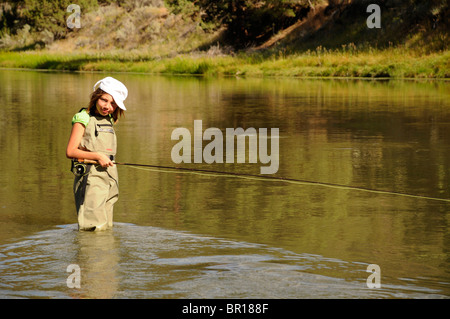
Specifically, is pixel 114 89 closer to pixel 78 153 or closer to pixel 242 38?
pixel 78 153

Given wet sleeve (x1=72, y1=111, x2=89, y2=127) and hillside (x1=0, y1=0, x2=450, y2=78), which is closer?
wet sleeve (x1=72, y1=111, x2=89, y2=127)

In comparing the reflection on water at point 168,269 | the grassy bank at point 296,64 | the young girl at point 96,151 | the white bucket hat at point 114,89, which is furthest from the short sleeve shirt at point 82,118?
the grassy bank at point 296,64

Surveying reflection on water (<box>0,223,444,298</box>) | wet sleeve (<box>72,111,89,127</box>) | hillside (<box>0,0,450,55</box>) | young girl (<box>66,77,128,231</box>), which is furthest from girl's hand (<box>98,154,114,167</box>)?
hillside (<box>0,0,450,55</box>)

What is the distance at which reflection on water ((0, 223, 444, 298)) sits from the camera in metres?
5.62

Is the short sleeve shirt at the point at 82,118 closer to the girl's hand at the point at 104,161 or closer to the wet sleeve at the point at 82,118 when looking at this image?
the wet sleeve at the point at 82,118

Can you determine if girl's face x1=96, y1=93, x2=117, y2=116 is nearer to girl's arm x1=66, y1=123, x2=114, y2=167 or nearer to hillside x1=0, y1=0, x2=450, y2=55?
girl's arm x1=66, y1=123, x2=114, y2=167

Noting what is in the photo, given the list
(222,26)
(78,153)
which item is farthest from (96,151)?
(222,26)

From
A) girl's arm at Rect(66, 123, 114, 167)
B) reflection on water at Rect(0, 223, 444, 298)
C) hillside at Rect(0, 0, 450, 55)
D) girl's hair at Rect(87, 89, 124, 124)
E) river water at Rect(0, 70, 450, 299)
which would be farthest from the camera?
hillside at Rect(0, 0, 450, 55)

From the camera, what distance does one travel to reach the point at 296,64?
38.0m

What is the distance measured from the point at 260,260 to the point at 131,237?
1.28 metres

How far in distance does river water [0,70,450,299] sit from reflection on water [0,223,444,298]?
0.01 m

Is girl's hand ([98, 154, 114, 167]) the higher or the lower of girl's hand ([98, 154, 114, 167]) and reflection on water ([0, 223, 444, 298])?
the higher

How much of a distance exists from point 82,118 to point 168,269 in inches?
62.5
